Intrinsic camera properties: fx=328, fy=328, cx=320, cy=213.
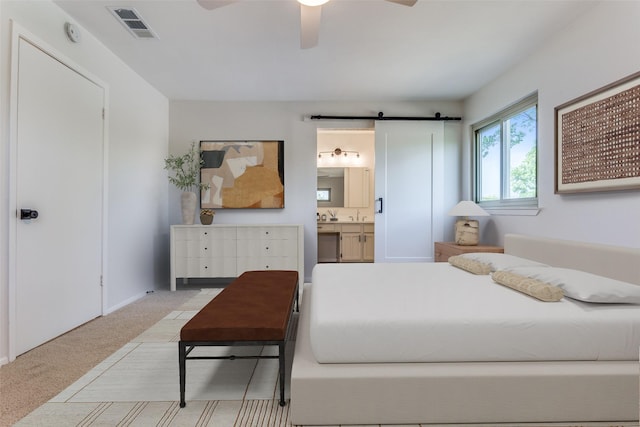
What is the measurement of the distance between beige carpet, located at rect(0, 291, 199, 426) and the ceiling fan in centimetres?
229

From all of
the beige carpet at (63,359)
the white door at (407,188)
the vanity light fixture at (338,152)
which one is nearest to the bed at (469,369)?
the beige carpet at (63,359)

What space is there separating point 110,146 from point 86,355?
1964 millimetres

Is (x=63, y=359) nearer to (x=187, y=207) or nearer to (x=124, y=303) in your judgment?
(x=124, y=303)

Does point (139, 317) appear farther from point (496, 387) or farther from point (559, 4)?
point (559, 4)

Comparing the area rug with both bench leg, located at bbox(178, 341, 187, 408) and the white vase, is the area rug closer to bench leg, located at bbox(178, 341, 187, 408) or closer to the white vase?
bench leg, located at bbox(178, 341, 187, 408)

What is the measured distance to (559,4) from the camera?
239 cm

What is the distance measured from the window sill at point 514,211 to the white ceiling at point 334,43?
1.49 meters

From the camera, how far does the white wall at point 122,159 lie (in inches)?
81.5

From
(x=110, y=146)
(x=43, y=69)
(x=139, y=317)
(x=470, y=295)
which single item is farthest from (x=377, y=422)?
(x=110, y=146)

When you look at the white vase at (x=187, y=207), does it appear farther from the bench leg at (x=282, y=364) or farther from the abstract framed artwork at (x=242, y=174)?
the bench leg at (x=282, y=364)

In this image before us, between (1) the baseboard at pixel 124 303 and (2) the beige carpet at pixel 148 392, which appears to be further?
(1) the baseboard at pixel 124 303

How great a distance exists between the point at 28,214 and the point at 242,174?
2.57 metres

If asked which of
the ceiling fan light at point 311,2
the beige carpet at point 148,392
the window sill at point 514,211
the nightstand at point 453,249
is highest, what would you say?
the ceiling fan light at point 311,2

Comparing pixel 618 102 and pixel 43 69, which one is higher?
pixel 43 69
